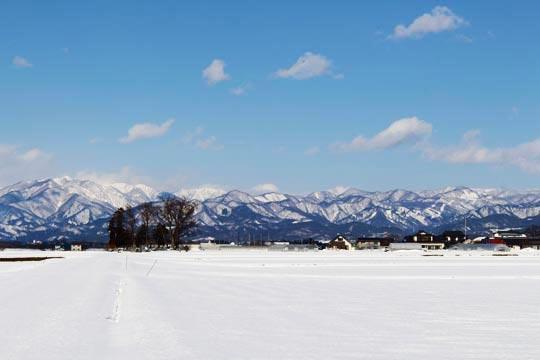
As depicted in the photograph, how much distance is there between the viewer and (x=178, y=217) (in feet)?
550

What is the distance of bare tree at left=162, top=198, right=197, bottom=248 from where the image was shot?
167125 millimetres

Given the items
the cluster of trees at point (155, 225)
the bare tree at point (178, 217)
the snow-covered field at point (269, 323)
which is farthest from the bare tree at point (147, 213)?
the snow-covered field at point (269, 323)

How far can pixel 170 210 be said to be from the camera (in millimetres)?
167125

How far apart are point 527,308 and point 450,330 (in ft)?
24.3

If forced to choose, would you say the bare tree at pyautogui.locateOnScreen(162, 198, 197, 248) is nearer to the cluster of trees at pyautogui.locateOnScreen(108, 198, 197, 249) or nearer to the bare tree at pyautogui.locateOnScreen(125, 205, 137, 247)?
the cluster of trees at pyautogui.locateOnScreen(108, 198, 197, 249)

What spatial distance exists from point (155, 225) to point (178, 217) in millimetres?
17854

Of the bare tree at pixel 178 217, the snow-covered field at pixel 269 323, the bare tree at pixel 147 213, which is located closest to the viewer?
the snow-covered field at pixel 269 323

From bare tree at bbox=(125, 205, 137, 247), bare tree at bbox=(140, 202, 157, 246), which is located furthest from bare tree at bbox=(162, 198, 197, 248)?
bare tree at bbox=(125, 205, 137, 247)

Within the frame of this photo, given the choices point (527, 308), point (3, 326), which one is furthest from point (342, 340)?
point (527, 308)

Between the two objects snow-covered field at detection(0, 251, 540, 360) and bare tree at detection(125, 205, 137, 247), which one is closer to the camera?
snow-covered field at detection(0, 251, 540, 360)

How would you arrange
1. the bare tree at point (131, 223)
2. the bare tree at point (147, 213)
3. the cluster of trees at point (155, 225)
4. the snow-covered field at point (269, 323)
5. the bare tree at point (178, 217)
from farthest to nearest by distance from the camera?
the bare tree at point (131, 223) → the bare tree at point (147, 213) → the cluster of trees at point (155, 225) → the bare tree at point (178, 217) → the snow-covered field at point (269, 323)

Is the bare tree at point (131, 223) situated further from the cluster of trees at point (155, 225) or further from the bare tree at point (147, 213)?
the bare tree at point (147, 213)

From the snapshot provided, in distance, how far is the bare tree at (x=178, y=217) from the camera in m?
167

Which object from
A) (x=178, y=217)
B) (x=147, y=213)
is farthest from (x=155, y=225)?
(x=178, y=217)
